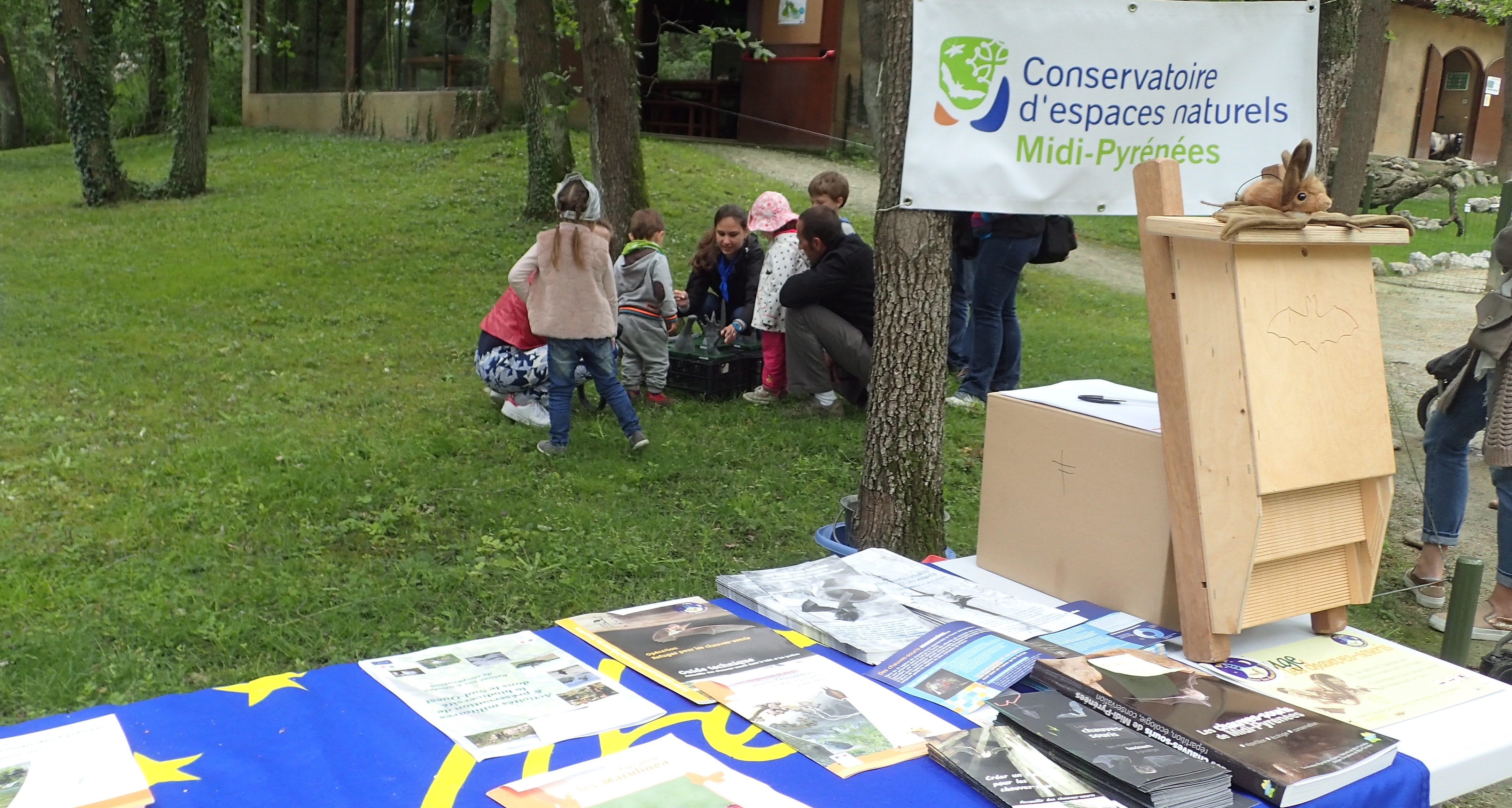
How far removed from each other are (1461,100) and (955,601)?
2826 cm

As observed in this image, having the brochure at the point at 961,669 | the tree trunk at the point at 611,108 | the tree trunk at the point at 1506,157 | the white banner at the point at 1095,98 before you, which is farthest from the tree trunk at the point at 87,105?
the brochure at the point at 961,669

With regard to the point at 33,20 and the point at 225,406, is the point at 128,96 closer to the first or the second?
the point at 33,20

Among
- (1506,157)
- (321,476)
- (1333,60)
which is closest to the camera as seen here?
(1333,60)

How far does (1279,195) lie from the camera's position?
2.21 meters

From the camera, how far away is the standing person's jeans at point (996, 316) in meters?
6.57

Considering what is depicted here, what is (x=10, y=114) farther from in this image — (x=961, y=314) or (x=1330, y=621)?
(x=1330, y=621)

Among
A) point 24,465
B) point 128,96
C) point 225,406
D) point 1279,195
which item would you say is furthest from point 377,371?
point 128,96

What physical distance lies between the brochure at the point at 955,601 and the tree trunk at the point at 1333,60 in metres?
2.34

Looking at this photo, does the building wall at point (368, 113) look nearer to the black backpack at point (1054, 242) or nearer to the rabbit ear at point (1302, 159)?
the black backpack at point (1054, 242)

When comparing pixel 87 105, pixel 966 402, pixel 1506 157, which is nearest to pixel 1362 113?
pixel 1506 157

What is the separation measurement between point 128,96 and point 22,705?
89.4ft

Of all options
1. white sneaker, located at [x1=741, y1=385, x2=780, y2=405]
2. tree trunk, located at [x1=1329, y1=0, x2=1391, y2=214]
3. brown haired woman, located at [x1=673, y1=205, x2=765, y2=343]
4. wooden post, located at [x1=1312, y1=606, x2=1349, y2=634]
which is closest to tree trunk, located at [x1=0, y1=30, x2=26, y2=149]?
brown haired woman, located at [x1=673, y1=205, x2=765, y2=343]

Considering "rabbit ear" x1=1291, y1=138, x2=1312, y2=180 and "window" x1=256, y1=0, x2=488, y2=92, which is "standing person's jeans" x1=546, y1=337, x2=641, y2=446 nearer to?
"rabbit ear" x1=1291, y1=138, x2=1312, y2=180

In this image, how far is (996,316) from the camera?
6.75 m
